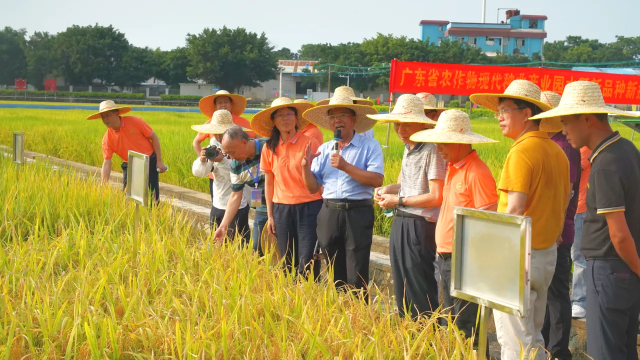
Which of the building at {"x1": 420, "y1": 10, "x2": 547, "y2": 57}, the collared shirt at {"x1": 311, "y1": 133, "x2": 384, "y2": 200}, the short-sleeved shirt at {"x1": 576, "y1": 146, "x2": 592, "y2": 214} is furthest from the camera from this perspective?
the building at {"x1": 420, "y1": 10, "x2": 547, "y2": 57}

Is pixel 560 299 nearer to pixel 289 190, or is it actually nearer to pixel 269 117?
pixel 289 190

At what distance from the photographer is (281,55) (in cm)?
9000

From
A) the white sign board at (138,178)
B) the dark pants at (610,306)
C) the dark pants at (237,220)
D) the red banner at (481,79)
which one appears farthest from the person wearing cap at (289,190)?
the red banner at (481,79)

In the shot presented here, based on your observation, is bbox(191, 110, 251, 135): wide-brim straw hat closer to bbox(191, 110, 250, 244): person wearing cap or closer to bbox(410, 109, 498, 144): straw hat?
bbox(191, 110, 250, 244): person wearing cap

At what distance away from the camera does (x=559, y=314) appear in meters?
3.30

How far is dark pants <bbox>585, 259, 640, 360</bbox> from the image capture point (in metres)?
2.55

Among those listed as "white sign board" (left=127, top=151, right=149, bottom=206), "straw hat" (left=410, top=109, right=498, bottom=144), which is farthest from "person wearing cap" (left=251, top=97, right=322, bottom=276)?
"straw hat" (left=410, top=109, right=498, bottom=144)

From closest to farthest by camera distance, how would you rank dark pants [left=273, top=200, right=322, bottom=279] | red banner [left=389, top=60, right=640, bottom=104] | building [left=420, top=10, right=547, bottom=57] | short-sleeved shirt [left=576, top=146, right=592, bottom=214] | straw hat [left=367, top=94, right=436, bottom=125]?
straw hat [left=367, top=94, right=436, bottom=125], short-sleeved shirt [left=576, top=146, right=592, bottom=214], dark pants [left=273, top=200, right=322, bottom=279], red banner [left=389, top=60, right=640, bottom=104], building [left=420, top=10, right=547, bottom=57]

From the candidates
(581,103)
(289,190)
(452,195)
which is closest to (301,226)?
(289,190)

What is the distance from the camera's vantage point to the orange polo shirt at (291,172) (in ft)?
13.3

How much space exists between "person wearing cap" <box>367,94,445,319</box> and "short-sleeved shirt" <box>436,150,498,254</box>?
0.27 metres

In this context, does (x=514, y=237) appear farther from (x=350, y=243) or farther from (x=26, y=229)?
(x=26, y=229)

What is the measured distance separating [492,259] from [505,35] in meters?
79.2

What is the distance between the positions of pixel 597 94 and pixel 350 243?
1.59 m
